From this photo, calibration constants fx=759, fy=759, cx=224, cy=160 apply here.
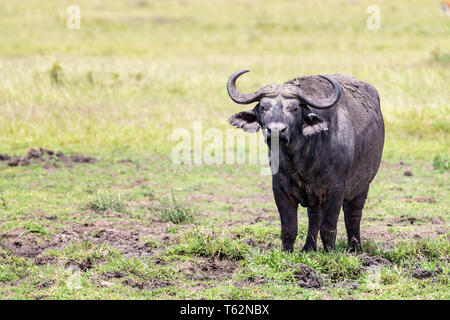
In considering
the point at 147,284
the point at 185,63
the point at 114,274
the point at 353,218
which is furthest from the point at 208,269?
the point at 185,63

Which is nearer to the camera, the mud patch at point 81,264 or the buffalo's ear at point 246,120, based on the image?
the buffalo's ear at point 246,120

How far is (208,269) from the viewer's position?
25.5 ft

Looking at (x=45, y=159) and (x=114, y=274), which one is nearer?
(x=114, y=274)

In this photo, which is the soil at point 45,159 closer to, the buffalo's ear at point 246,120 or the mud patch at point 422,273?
the buffalo's ear at point 246,120

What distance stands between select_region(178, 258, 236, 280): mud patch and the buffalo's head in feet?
4.83

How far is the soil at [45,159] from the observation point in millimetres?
13297

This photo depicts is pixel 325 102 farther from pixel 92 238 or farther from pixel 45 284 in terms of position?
pixel 92 238

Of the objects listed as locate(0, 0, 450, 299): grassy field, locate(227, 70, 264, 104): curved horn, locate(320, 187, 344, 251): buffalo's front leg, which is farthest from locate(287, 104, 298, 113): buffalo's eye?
locate(0, 0, 450, 299): grassy field

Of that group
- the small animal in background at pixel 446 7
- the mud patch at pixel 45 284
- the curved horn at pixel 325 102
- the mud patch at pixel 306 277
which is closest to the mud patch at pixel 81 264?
the mud patch at pixel 45 284

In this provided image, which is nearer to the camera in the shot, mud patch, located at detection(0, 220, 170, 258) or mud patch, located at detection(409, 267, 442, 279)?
mud patch, located at detection(409, 267, 442, 279)

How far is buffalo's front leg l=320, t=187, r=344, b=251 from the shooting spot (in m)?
7.85

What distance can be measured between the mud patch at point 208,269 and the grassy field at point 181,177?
0.8 inches

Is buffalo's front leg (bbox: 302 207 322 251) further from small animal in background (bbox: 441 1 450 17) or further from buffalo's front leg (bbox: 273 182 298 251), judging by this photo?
small animal in background (bbox: 441 1 450 17)

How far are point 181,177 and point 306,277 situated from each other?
594 centimetres
